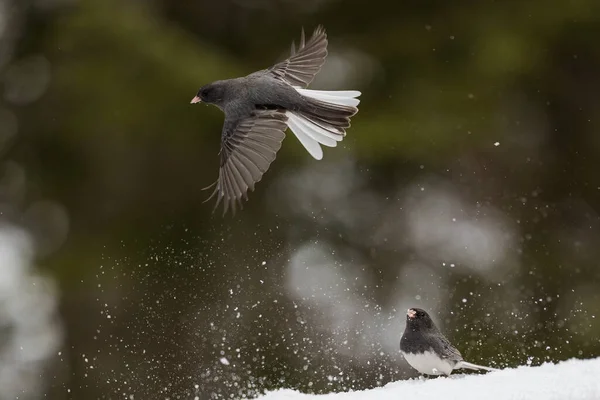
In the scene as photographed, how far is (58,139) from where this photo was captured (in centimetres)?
696

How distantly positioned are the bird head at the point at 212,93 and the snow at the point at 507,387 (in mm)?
1181

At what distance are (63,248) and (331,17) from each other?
8.95ft

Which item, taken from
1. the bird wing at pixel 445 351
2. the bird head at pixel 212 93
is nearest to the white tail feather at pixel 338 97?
the bird head at pixel 212 93

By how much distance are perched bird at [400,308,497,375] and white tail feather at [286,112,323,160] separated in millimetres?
932

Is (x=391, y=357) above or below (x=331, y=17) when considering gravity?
below

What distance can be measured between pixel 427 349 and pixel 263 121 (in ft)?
3.87

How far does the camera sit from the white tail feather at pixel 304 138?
334cm

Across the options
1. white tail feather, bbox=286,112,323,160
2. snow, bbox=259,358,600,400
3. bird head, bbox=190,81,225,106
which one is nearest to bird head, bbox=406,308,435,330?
snow, bbox=259,358,600,400

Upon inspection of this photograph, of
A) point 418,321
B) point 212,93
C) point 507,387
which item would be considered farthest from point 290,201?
point 507,387

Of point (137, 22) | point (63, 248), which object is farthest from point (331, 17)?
point (63, 248)

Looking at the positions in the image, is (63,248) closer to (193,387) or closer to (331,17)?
(193,387)

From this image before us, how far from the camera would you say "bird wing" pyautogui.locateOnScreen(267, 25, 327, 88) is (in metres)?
4.03

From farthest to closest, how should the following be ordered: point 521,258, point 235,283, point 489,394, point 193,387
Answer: point 521,258
point 235,283
point 193,387
point 489,394

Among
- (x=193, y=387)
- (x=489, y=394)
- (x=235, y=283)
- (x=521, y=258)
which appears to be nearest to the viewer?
(x=489, y=394)
